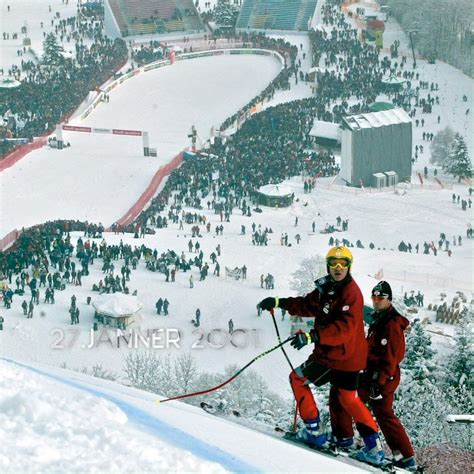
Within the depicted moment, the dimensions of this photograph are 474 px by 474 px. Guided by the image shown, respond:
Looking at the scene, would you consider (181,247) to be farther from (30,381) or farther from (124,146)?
(30,381)

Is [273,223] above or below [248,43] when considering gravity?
below

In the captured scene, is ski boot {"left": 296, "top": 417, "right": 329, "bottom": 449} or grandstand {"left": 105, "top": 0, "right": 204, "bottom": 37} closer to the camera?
ski boot {"left": 296, "top": 417, "right": 329, "bottom": 449}

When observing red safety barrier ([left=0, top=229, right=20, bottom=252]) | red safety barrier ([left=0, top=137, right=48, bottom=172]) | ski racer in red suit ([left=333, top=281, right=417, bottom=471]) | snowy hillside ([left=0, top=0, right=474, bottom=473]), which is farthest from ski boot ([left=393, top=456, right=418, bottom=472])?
red safety barrier ([left=0, top=137, right=48, bottom=172])

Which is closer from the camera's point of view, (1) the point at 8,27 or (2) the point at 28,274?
(2) the point at 28,274

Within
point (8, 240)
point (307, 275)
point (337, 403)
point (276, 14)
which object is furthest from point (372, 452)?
point (276, 14)

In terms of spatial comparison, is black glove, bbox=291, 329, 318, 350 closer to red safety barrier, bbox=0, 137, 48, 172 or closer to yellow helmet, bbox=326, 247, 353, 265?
yellow helmet, bbox=326, 247, 353, 265

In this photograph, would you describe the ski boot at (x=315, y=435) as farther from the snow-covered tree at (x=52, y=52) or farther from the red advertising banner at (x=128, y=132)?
the snow-covered tree at (x=52, y=52)

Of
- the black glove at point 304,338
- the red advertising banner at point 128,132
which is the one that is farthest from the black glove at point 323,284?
the red advertising banner at point 128,132

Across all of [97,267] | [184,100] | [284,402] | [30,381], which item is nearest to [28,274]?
[97,267]
